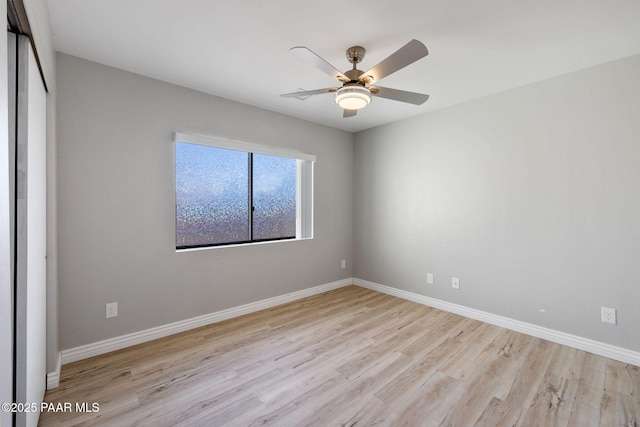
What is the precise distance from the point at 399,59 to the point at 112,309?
287 cm

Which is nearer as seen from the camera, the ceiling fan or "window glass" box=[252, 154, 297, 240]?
the ceiling fan

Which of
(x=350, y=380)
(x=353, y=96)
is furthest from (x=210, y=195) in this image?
(x=350, y=380)

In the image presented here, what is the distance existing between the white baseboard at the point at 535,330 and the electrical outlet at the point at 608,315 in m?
0.20

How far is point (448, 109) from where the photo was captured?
3.29 m

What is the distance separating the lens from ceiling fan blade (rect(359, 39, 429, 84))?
5.12ft

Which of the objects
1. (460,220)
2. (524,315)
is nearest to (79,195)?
(460,220)

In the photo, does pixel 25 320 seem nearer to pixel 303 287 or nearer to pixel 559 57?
pixel 303 287

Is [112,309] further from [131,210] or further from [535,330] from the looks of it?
[535,330]

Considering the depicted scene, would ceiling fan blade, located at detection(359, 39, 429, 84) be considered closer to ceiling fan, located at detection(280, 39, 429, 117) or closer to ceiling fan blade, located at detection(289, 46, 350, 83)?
ceiling fan, located at detection(280, 39, 429, 117)

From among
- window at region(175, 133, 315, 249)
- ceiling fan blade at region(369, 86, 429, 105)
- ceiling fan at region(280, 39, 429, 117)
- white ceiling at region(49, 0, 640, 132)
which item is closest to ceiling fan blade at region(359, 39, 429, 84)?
ceiling fan at region(280, 39, 429, 117)

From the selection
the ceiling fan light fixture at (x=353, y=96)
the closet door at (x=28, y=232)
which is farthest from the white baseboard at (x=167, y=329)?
the ceiling fan light fixture at (x=353, y=96)

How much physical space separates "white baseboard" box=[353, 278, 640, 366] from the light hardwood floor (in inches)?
3.6

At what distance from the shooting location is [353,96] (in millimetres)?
1965

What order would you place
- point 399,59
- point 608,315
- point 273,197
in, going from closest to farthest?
point 399,59, point 608,315, point 273,197
